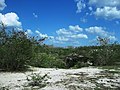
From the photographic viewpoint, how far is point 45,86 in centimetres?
1235

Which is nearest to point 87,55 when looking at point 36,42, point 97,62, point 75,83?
point 97,62

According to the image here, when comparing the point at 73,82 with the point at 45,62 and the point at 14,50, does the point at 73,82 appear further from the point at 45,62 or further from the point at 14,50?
the point at 45,62

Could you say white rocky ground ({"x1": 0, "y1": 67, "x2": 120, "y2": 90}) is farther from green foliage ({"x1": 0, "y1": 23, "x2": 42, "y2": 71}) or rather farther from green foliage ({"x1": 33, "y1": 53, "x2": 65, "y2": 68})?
green foliage ({"x1": 33, "y1": 53, "x2": 65, "y2": 68})

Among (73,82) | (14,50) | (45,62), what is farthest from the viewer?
(45,62)

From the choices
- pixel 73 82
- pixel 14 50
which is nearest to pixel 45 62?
pixel 14 50

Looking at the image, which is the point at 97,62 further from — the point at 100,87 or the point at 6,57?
the point at 100,87

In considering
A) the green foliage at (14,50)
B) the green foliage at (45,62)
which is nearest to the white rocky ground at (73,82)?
the green foliage at (14,50)

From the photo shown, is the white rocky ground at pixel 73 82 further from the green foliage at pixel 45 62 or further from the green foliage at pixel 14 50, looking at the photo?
the green foliage at pixel 45 62

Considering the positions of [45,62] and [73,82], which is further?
[45,62]

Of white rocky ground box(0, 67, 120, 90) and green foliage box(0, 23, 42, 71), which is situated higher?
green foliage box(0, 23, 42, 71)

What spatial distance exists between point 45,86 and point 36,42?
6.69 m

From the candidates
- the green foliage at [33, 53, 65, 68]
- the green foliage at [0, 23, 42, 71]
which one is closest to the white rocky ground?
the green foliage at [0, 23, 42, 71]

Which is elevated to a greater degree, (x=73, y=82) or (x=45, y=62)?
(x=45, y=62)

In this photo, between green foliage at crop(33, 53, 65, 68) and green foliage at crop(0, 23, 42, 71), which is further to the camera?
green foliage at crop(33, 53, 65, 68)
